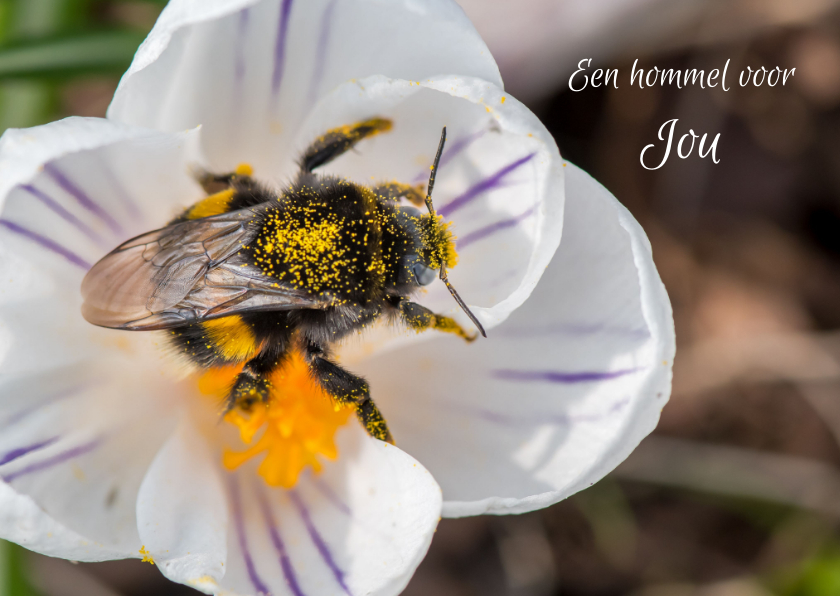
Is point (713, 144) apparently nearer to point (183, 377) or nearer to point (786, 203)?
point (786, 203)

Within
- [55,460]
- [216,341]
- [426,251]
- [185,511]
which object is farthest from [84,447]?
[426,251]

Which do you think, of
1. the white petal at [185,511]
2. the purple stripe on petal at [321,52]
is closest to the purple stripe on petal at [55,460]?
the white petal at [185,511]

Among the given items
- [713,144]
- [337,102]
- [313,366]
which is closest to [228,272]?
[313,366]

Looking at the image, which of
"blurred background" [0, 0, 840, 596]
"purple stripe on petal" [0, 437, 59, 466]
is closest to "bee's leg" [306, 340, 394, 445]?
"purple stripe on petal" [0, 437, 59, 466]

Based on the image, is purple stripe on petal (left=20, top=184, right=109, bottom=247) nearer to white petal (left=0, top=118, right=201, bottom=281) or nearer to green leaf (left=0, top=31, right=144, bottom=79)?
white petal (left=0, top=118, right=201, bottom=281)

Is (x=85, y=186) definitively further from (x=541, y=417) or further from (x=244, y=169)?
(x=541, y=417)

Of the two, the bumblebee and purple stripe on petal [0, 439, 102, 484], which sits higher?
the bumblebee

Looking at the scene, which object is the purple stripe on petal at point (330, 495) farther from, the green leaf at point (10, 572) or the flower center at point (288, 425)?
the green leaf at point (10, 572)
